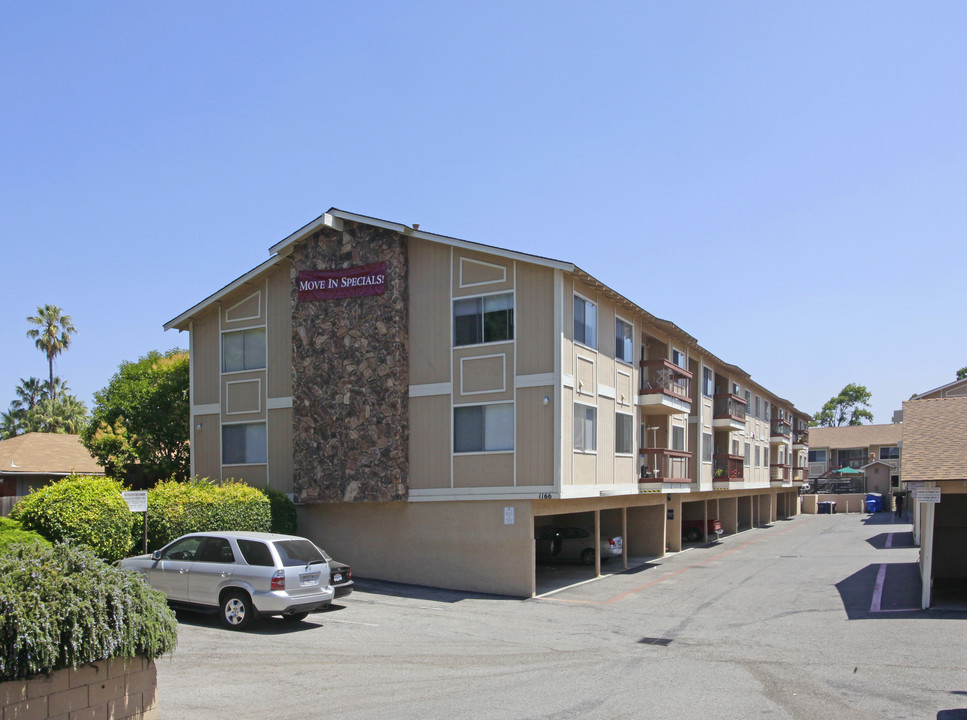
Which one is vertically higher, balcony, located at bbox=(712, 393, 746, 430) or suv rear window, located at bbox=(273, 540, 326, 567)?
balcony, located at bbox=(712, 393, 746, 430)

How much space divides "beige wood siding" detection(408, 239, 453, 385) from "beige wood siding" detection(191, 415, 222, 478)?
25.6ft

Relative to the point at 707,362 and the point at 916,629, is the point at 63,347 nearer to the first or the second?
the point at 707,362

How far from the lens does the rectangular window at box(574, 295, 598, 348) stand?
22.2 meters

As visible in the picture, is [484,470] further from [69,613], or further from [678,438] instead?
[69,613]

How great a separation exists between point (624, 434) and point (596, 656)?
41.3ft

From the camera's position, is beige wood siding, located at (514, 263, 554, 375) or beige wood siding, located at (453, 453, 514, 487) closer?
beige wood siding, located at (514, 263, 554, 375)

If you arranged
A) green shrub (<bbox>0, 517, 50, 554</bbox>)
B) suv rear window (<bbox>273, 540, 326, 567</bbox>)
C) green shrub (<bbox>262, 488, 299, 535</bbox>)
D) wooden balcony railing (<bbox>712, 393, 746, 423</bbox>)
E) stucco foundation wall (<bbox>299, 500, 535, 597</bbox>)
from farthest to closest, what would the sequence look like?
wooden balcony railing (<bbox>712, 393, 746, 423</bbox>) → green shrub (<bbox>262, 488, 299, 535</bbox>) → stucco foundation wall (<bbox>299, 500, 535, 597</bbox>) → green shrub (<bbox>0, 517, 50, 554</bbox>) → suv rear window (<bbox>273, 540, 326, 567</bbox>)

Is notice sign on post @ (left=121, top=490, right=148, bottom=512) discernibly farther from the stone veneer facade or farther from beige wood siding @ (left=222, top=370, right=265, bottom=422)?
beige wood siding @ (left=222, top=370, right=265, bottom=422)

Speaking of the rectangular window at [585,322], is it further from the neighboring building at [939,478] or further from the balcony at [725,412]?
the balcony at [725,412]

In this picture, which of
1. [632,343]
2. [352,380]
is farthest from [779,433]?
[352,380]

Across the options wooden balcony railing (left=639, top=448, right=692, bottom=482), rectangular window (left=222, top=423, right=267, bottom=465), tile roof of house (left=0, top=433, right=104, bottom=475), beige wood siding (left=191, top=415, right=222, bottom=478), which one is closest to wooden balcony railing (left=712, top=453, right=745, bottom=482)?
wooden balcony railing (left=639, top=448, right=692, bottom=482)

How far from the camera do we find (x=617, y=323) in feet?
83.8

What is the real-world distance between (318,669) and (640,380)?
17691 mm

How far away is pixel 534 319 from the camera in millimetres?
21375
